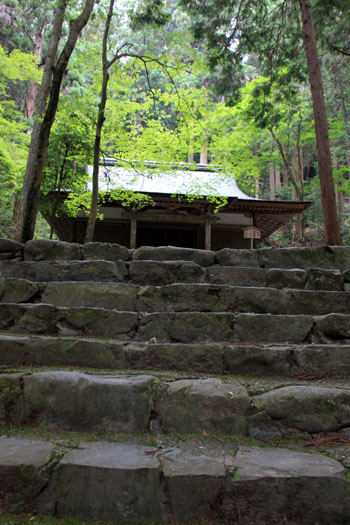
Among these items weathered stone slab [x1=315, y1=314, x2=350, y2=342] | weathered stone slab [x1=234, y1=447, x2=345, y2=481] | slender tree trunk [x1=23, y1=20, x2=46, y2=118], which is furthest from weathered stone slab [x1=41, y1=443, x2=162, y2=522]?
slender tree trunk [x1=23, y1=20, x2=46, y2=118]

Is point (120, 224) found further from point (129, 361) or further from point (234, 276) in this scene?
point (129, 361)

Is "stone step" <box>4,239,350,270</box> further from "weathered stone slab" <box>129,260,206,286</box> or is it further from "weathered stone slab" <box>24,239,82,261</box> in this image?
"weathered stone slab" <box>129,260,206,286</box>

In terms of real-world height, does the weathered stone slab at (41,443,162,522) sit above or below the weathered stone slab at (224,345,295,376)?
below

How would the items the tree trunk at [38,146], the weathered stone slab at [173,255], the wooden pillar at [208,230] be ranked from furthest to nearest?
the wooden pillar at [208,230] < the tree trunk at [38,146] < the weathered stone slab at [173,255]

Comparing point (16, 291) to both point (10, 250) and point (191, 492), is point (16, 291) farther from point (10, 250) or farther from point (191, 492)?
point (191, 492)

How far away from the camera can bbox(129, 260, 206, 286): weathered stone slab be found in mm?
3535

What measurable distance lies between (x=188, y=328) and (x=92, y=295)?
38.0 inches

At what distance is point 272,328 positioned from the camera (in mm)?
2852

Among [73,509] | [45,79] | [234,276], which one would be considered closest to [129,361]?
[73,509]

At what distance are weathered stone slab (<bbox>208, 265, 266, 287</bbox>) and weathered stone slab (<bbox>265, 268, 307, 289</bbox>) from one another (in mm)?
71

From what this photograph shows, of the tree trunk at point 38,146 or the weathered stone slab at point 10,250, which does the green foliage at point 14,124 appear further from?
the weathered stone slab at point 10,250

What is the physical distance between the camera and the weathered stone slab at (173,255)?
3.95 m

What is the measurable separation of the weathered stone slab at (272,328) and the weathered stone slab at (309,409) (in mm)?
723

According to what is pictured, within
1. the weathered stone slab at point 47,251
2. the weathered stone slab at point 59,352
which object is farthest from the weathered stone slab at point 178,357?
the weathered stone slab at point 47,251
